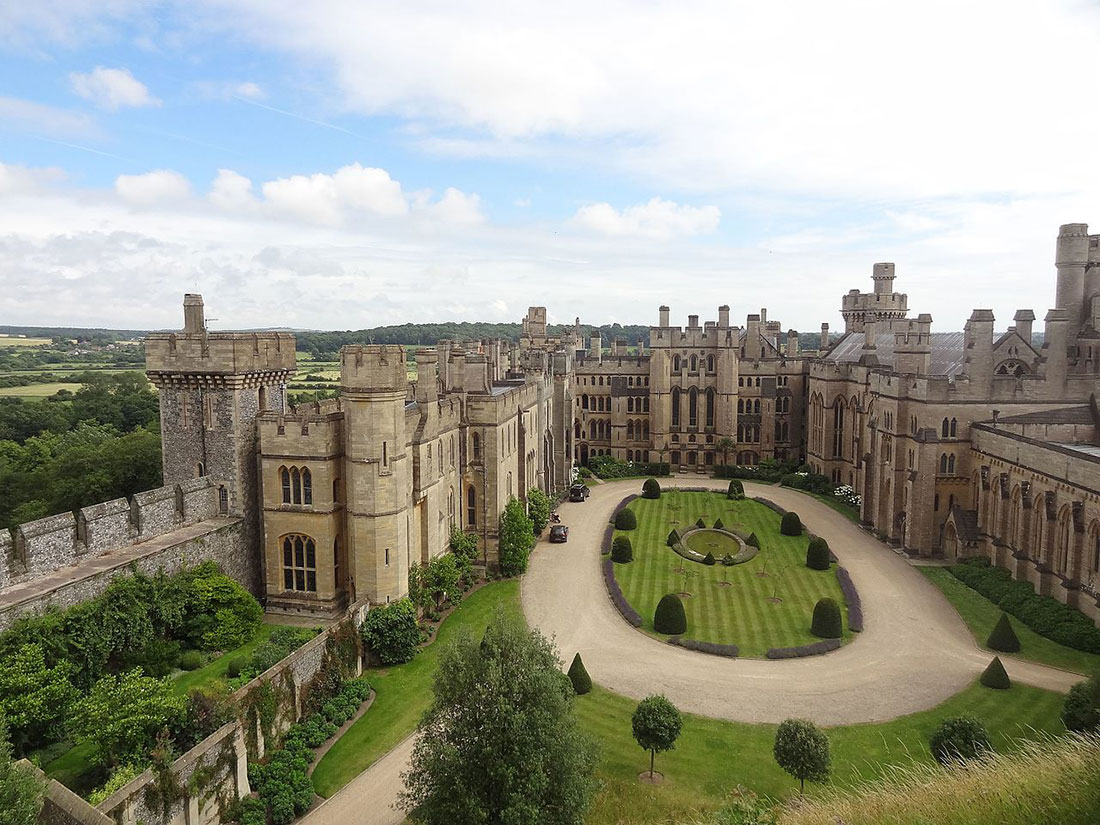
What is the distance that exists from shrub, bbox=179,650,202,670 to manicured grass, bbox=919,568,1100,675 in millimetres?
31146

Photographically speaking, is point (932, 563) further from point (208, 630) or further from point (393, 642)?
point (208, 630)

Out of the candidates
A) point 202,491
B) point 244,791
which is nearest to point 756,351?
point 202,491

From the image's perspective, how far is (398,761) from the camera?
22.1 m

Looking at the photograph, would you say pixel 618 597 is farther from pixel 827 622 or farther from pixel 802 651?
pixel 827 622

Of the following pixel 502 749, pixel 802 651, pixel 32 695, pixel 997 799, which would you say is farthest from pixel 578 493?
pixel 997 799

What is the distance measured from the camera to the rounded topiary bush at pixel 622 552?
4116cm

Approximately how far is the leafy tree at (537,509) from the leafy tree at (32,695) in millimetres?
29009

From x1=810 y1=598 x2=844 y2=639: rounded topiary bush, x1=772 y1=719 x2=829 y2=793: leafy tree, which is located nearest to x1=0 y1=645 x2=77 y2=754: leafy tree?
x1=772 y1=719 x2=829 y2=793: leafy tree

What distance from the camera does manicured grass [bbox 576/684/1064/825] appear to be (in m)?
20.1

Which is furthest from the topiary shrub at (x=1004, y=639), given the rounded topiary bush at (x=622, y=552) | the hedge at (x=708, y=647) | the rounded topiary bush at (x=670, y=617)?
the rounded topiary bush at (x=622, y=552)

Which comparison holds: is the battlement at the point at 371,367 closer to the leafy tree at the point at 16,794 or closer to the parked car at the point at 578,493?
the leafy tree at the point at 16,794

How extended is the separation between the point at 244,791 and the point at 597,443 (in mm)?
53499

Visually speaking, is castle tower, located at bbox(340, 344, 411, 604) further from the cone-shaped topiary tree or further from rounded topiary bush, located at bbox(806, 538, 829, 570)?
rounded topiary bush, located at bbox(806, 538, 829, 570)

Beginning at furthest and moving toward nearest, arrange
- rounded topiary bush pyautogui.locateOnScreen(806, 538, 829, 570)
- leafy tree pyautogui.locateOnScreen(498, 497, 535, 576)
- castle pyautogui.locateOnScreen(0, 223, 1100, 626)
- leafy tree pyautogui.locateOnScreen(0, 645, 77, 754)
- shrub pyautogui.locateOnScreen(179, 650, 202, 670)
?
rounded topiary bush pyautogui.locateOnScreen(806, 538, 829, 570), leafy tree pyautogui.locateOnScreen(498, 497, 535, 576), castle pyautogui.locateOnScreen(0, 223, 1100, 626), shrub pyautogui.locateOnScreen(179, 650, 202, 670), leafy tree pyautogui.locateOnScreen(0, 645, 77, 754)
